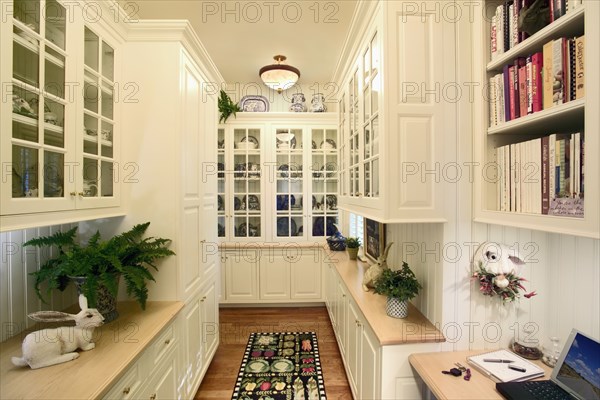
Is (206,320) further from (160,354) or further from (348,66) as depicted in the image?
(348,66)

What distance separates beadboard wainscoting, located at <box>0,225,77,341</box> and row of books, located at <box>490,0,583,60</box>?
2.34 meters

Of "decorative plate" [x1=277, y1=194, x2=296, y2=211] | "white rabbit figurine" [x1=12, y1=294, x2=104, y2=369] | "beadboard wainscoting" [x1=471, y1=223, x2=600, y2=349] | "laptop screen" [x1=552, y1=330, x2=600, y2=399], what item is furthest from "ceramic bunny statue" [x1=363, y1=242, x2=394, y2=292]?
"decorative plate" [x1=277, y1=194, x2=296, y2=211]

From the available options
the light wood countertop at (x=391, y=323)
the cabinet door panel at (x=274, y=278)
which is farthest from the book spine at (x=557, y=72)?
the cabinet door panel at (x=274, y=278)

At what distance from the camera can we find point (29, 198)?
1.08 meters

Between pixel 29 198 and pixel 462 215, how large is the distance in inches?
73.8

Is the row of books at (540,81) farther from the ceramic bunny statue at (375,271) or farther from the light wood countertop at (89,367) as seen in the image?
the light wood countertop at (89,367)

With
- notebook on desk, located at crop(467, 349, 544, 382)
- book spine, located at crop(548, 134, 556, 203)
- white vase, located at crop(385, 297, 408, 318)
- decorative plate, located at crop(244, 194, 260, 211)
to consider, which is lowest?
notebook on desk, located at crop(467, 349, 544, 382)

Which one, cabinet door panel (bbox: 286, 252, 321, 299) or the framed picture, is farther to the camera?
cabinet door panel (bbox: 286, 252, 321, 299)

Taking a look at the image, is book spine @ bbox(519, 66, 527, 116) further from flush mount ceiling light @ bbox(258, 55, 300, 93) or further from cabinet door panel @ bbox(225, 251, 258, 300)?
cabinet door panel @ bbox(225, 251, 258, 300)

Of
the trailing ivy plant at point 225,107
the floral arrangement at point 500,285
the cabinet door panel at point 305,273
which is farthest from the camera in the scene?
the cabinet door panel at point 305,273

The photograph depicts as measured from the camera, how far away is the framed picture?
88.0 inches

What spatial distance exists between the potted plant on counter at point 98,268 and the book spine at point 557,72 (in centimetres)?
189

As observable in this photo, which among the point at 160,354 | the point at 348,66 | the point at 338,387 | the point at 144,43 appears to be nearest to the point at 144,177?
the point at 144,43

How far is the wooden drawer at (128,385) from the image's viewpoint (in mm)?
1080
